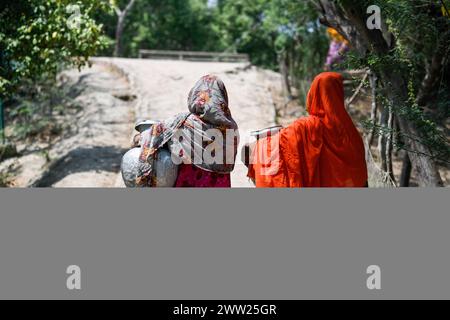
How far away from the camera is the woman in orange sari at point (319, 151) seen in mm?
5008

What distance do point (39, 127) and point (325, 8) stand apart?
7.15 meters

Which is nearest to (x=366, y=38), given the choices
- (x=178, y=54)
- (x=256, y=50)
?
(x=178, y=54)

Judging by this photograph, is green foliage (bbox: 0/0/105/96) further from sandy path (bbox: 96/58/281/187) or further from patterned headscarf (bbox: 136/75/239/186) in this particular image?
patterned headscarf (bbox: 136/75/239/186)

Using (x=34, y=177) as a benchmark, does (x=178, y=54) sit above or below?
above

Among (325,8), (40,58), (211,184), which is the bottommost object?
(211,184)

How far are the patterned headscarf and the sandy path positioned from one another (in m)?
5.94

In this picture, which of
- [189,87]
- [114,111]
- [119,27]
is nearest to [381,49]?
[114,111]

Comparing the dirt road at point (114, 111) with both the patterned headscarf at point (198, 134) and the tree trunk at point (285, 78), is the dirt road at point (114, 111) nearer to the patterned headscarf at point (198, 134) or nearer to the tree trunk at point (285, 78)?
the tree trunk at point (285, 78)

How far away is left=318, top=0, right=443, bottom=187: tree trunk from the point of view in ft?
19.0

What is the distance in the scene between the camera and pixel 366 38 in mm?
6309

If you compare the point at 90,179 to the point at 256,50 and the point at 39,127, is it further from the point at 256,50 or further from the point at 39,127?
the point at 256,50

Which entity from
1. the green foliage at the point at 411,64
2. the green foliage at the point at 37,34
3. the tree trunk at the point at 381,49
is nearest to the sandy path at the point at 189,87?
the green foliage at the point at 37,34

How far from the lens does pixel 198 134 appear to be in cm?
477

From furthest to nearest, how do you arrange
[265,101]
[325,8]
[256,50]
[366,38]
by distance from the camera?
[256,50] < [265,101] < [325,8] < [366,38]
